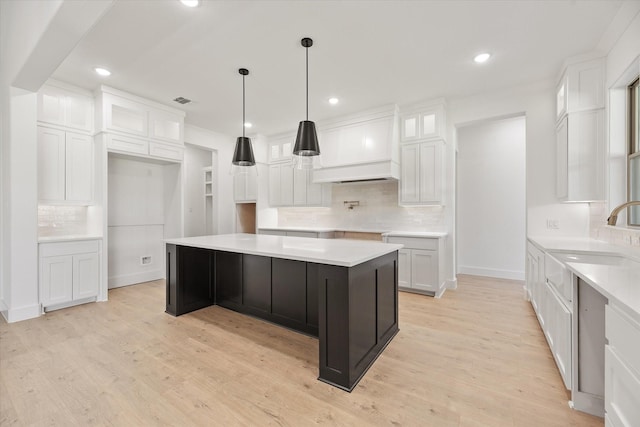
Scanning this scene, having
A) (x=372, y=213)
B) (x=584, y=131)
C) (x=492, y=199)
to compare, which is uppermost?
(x=584, y=131)

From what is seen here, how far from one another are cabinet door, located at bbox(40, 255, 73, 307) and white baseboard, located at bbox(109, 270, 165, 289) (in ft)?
2.97

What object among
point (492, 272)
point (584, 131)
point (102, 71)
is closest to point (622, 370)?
point (584, 131)

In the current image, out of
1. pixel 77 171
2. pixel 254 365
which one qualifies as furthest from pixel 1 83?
pixel 254 365

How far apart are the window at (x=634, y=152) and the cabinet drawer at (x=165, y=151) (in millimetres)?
5594

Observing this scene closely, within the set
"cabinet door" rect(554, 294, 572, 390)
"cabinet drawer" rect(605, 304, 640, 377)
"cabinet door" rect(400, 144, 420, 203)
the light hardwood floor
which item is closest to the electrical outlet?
the light hardwood floor

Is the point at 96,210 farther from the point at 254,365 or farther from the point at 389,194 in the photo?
the point at 389,194

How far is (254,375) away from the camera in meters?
2.08

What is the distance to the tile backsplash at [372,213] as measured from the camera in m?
4.63

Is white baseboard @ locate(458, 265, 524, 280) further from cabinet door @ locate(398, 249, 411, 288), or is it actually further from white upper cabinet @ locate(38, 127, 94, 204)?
white upper cabinet @ locate(38, 127, 94, 204)

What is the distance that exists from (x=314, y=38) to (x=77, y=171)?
140 inches

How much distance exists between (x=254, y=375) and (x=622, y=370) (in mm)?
1996

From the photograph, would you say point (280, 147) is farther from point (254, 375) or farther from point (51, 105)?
point (254, 375)

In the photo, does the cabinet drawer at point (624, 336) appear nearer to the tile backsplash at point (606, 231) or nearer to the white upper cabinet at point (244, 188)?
the tile backsplash at point (606, 231)

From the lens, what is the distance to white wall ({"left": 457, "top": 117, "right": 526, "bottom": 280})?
497 cm
